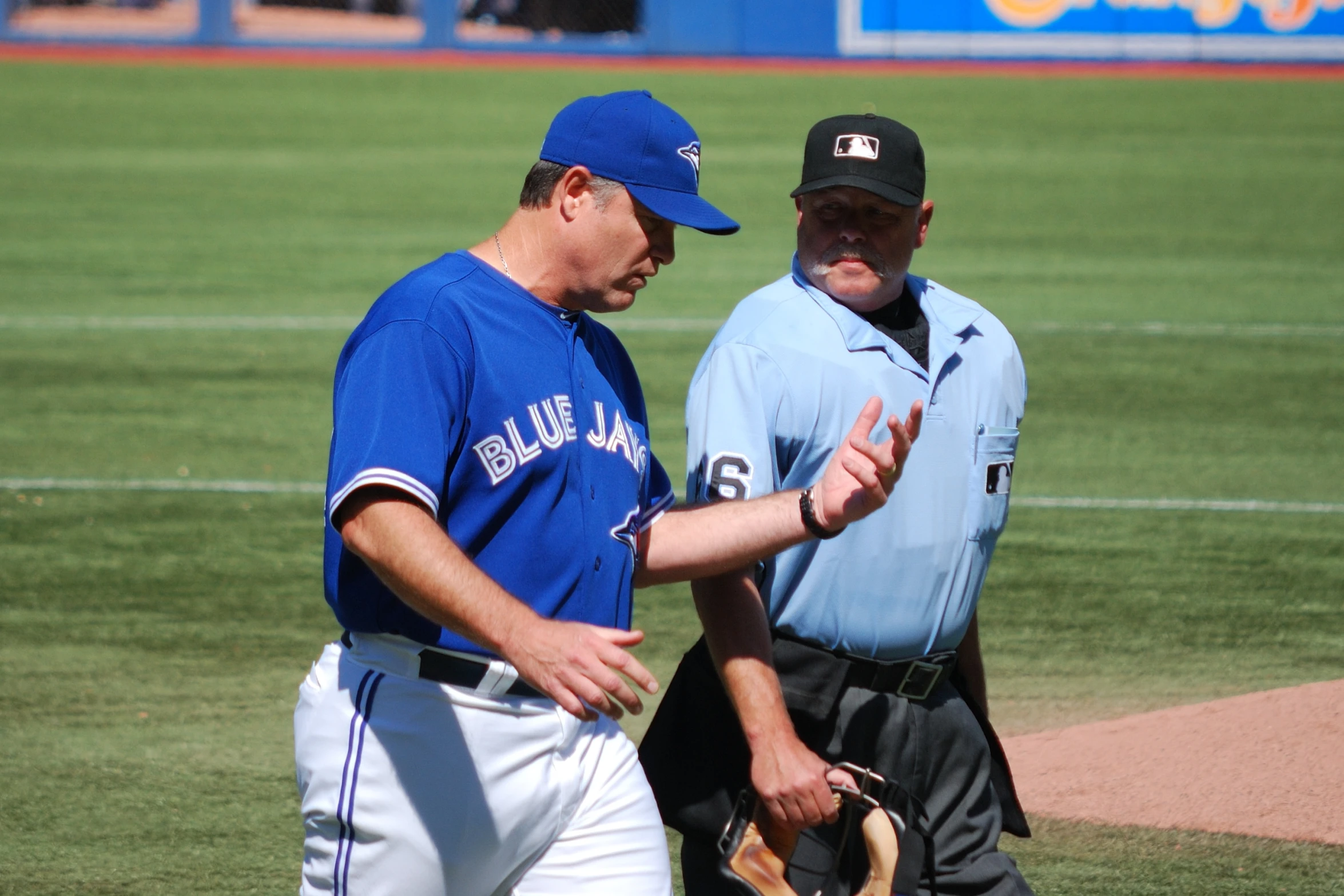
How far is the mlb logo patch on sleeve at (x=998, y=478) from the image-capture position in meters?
3.71

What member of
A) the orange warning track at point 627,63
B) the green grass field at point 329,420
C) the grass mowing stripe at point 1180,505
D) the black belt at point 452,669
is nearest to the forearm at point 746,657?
the black belt at point 452,669

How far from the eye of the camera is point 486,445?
2.98 meters

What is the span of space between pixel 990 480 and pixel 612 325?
9327mm

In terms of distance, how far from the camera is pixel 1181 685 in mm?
6352

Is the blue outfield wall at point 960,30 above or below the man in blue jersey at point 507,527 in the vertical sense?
below

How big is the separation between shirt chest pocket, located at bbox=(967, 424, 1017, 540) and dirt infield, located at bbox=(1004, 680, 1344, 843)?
177 centimetres

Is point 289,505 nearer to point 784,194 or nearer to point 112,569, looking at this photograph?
point 112,569

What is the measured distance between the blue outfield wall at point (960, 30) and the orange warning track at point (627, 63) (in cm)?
16

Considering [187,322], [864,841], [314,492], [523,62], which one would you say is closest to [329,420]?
[314,492]

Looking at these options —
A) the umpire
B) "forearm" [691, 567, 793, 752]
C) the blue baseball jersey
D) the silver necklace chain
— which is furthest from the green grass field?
the silver necklace chain

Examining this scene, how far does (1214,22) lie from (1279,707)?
24723mm

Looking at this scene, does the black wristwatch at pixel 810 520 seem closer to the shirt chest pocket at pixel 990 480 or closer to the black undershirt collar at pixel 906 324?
the shirt chest pocket at pixel 990 480

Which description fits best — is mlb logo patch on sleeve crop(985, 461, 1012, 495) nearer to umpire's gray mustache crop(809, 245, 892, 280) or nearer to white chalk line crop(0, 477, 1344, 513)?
umpire's gray mustache crop(809, 245, 892, 280)

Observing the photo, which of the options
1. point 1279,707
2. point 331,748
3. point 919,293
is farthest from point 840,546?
point 1279,707
